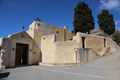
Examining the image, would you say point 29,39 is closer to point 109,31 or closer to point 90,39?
point 90,39

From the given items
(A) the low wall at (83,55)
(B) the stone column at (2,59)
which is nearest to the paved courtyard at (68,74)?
(B) the stone column at (2,59)

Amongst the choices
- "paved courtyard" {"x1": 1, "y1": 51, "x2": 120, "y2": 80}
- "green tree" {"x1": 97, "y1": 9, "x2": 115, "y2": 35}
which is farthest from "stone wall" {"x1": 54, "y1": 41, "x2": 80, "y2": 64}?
"green tree" {"x1": 97, "y1": 9, "x2": 115, "y2": 35}

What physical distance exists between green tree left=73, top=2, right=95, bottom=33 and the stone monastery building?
7086mm

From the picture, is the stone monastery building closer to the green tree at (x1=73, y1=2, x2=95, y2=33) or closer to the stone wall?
the stone wall

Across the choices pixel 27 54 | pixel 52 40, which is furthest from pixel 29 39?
pixel 52 40

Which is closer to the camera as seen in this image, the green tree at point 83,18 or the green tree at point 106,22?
the green tree at point 83,18

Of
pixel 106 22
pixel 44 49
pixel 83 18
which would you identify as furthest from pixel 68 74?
pixel 106 22

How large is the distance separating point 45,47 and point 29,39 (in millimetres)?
2594

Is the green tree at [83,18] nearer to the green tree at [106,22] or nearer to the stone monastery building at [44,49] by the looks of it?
the green tree at [106,22]

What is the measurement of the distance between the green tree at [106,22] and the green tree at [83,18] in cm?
333

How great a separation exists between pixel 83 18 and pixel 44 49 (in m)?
14.2

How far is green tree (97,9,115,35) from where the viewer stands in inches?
918

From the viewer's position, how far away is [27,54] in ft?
42.1

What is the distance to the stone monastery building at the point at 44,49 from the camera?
10344 millimetres
